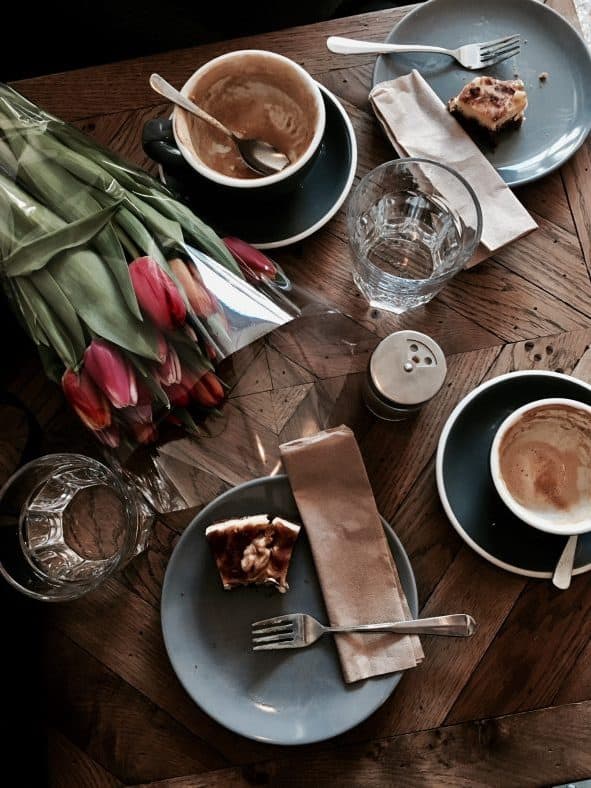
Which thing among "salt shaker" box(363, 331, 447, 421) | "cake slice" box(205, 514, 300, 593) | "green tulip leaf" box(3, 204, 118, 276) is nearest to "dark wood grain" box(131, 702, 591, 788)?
"cake slice" box(205, 514, 300, 593)

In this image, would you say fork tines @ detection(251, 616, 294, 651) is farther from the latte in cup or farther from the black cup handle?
the black cup handle

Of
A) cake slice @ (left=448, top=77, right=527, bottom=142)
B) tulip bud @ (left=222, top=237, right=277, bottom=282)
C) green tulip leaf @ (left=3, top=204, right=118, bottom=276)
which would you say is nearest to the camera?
green tulip leaf @ (left=3, top=204, right=118, bottom=276)

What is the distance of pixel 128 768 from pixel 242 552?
1.00 ft

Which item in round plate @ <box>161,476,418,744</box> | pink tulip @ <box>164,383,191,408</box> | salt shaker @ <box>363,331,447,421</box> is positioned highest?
pink tulip @ <box>164,383,191,408</box>

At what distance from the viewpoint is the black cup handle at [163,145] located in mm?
795

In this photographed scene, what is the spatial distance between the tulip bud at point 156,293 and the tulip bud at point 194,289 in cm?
1

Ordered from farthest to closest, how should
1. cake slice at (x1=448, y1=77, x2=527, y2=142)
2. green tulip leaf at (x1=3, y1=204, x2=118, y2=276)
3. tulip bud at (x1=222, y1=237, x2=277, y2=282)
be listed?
cake slice at (x1=448, y1=77, x2=527, y2=142), tulip bud at (x1=222, y1=237, x2=277, y2=282), green tulip leaf at (x1=3, y1=204, x2=118, y2=276)

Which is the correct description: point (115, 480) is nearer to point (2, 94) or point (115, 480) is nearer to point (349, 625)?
point (349, 625)

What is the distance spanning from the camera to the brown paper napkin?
2.66ft

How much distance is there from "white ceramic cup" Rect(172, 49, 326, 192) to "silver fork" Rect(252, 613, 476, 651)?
492 mm

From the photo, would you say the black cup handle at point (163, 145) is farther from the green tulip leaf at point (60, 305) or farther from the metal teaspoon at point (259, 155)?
the green tulip leaf at point (60, 305)

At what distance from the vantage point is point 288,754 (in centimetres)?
86

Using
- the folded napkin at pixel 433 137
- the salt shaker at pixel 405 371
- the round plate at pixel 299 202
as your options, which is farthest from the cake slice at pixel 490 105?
the salt shaker at pixel 405 371

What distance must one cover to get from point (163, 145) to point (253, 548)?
0.46 metres
